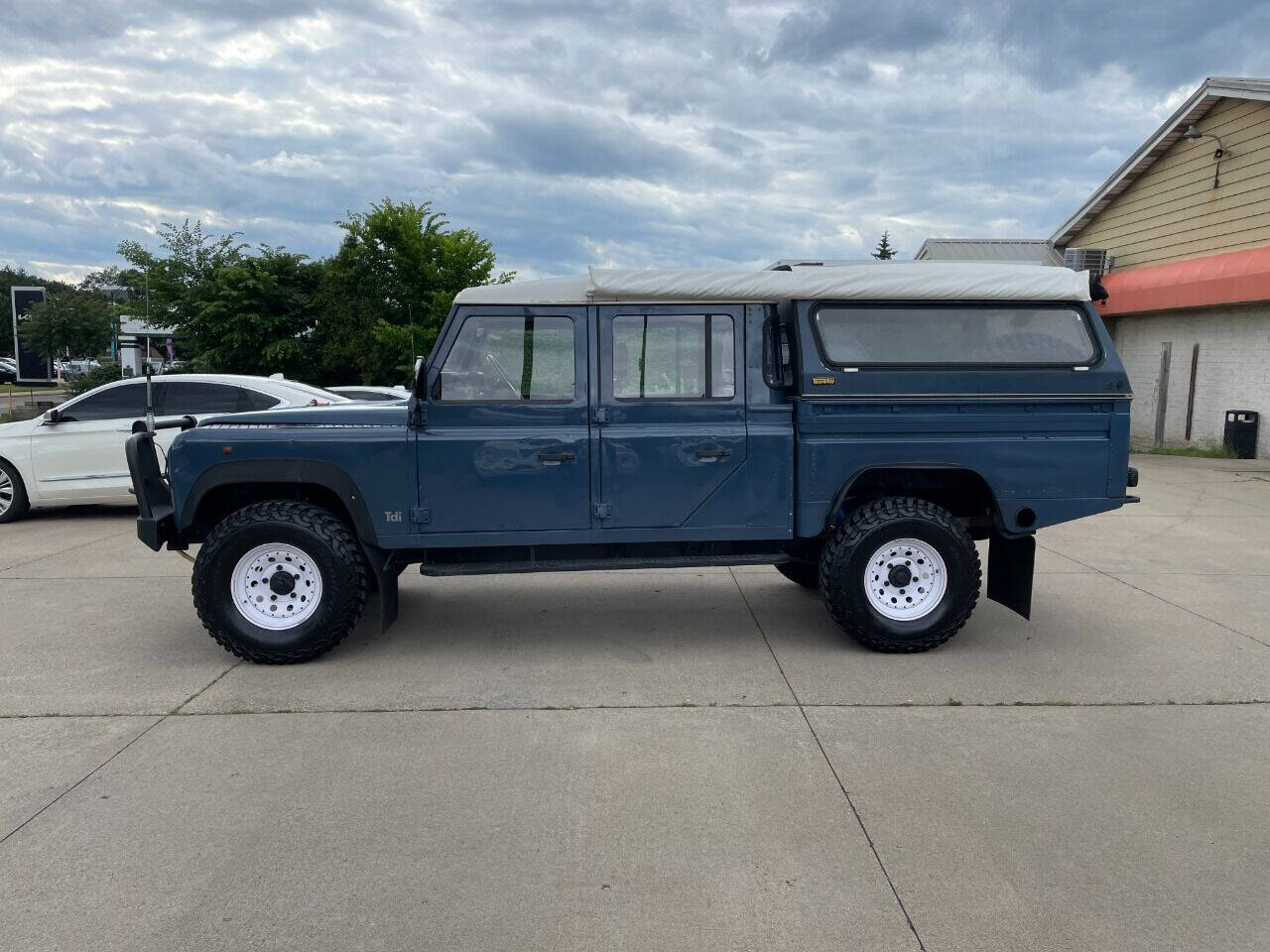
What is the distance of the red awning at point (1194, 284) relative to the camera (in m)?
14.6

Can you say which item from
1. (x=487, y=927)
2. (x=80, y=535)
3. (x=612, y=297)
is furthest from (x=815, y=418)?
(x=80, y=535)

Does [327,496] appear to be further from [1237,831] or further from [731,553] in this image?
[1237,831]

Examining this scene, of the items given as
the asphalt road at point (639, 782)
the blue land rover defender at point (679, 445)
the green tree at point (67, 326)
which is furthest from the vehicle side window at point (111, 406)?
the green tree at point (67, 326)

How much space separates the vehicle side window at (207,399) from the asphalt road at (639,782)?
3.54 m

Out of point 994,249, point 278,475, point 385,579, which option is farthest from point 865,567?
point 994,249

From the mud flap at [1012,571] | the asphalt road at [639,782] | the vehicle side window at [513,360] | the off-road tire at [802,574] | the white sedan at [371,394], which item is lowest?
the asphalt road at [639,782]

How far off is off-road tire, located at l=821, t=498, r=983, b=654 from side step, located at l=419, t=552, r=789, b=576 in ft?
1.22

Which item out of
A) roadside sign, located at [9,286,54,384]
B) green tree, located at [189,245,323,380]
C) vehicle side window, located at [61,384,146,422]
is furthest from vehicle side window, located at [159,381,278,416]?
roadside sign, located at [9,286,54,384]

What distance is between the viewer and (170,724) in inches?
177

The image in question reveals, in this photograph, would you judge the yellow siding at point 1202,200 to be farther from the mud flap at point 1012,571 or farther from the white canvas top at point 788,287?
the white canvas top at point 788,287

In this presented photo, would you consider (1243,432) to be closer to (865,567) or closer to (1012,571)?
(1012,571)

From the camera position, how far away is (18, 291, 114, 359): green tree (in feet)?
121

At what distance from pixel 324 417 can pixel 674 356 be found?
2020 millimetres

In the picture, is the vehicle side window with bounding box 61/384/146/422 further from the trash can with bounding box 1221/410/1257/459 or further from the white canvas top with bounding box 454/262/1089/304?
the trash can with bounding box 1221/410/1257/459
